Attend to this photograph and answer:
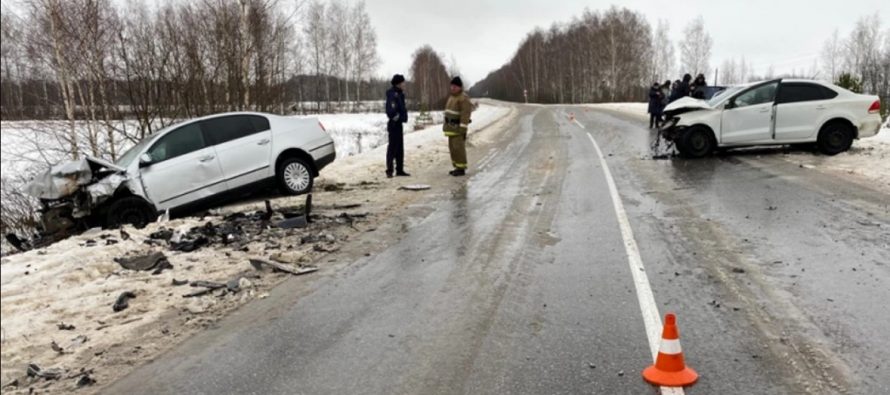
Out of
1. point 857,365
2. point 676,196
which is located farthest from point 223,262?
point 676,196

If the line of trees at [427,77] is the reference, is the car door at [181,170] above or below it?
below

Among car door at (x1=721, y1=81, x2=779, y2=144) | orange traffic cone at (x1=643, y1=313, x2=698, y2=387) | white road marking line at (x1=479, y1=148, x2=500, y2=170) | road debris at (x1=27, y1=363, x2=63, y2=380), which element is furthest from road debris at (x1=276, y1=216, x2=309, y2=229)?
car door at (x1=721, y1=81, x2=779, y2=144)

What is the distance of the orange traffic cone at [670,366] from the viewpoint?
325 centimetres

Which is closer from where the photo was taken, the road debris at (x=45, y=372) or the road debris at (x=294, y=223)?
the road debris at (x=45, y=372)

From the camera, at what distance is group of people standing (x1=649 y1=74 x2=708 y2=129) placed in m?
18.2

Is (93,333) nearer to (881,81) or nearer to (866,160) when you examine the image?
(866,160)

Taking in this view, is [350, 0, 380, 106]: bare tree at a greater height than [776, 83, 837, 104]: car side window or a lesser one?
greater

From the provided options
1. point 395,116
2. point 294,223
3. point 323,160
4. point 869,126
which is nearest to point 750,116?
point 869,126

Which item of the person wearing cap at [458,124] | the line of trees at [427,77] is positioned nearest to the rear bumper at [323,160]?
the person wearing cap at [458,124]

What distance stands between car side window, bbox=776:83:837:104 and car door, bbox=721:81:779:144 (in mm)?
180

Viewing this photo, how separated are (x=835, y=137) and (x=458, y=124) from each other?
7768mm

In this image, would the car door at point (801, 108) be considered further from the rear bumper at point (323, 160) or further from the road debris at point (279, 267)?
the road debris at point (279, 267)

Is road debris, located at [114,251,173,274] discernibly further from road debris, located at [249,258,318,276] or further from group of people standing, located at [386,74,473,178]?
group of people standing, located at [386,74,473,178]

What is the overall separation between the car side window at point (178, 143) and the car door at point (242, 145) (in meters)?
0.16
